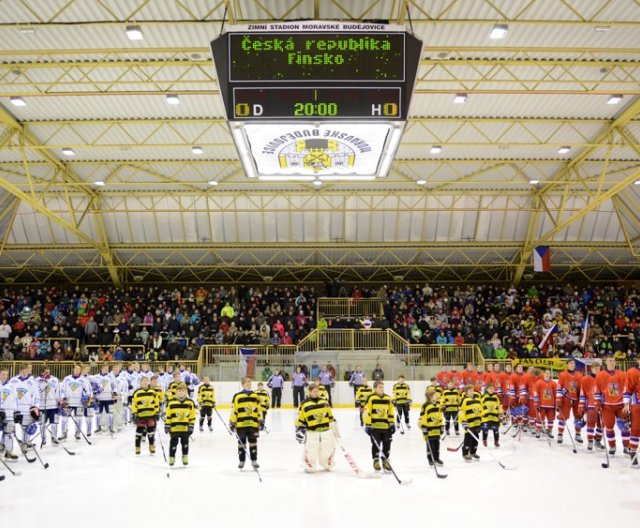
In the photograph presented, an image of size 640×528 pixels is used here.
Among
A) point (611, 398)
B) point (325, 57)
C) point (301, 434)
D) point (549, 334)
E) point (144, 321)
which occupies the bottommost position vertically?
point (301, 434)

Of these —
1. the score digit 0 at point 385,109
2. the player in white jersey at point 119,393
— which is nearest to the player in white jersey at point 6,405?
the player in white jersey at point 119,393

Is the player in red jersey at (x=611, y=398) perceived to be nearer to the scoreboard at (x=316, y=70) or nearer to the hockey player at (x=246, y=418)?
the hockey player at (x=246, y=418)

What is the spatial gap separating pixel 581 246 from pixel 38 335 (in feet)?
93.8

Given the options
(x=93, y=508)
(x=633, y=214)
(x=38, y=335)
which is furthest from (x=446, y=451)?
(x=38, y=335)

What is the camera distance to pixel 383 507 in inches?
412

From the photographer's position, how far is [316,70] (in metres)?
10.7

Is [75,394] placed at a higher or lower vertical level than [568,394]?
lower

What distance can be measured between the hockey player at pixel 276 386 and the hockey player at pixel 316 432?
43.1 ft

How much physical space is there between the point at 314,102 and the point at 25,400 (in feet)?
31.0

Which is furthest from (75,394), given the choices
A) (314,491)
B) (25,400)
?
(314,491)

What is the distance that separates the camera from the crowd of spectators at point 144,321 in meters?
32.6

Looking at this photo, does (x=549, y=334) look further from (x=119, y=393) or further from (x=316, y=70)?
(x=316, y=70)

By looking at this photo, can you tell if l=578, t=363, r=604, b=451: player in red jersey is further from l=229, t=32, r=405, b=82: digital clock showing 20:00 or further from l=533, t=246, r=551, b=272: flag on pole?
l=533, t=246, r=551, b=272: flag on pole

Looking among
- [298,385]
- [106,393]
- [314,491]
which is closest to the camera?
[314,491]
